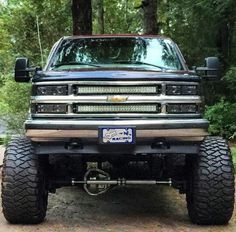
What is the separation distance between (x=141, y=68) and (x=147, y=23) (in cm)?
901

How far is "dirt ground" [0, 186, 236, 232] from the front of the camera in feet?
21.2

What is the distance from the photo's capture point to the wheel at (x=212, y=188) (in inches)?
254

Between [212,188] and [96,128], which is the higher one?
[96,128]

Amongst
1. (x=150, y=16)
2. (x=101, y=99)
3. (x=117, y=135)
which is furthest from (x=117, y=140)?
(x=150, y=16)

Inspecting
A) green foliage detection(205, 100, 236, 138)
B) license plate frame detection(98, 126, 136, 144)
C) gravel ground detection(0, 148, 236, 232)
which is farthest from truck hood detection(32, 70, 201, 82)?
green foliage detection(205, 100, 236, 138)

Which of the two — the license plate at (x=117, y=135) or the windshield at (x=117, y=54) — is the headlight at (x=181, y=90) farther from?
the windshield at (x=117, y=54)

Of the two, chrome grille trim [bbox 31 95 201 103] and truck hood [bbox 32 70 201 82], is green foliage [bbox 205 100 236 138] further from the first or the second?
chrome grille trim [bbox 31 95 201 103]

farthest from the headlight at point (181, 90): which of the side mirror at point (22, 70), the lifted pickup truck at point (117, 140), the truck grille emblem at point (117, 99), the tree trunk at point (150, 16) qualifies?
the tree trunk at point (150, 16)

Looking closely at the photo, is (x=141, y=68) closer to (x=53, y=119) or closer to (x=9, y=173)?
(x=53, y=119)

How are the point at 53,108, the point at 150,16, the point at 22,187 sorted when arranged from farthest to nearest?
the point at 150,16 < the point at 22,187 < the point at 53,108

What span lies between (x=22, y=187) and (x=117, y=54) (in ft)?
7.35

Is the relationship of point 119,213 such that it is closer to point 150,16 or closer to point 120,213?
point 120,213

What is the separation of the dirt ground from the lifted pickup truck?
196mm

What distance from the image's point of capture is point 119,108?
625cm
